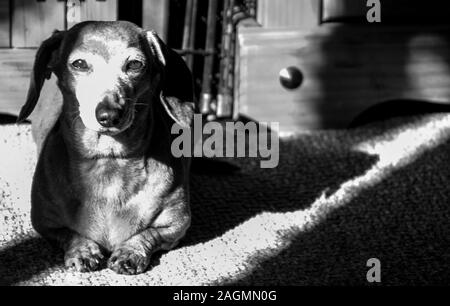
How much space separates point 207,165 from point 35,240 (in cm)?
86

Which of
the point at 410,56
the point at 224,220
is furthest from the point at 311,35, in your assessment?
the point at 224,220

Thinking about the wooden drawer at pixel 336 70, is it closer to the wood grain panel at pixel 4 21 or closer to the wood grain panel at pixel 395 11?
the wood grain panel at pixel 395 11

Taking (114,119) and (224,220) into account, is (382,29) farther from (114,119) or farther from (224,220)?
(114,119)

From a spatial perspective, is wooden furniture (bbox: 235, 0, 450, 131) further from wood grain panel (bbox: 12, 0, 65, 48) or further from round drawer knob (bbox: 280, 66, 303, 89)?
wood grain panel (bbox: 12, 0, 65, 48)

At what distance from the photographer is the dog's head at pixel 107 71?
254 cm

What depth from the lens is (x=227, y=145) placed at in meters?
3.76

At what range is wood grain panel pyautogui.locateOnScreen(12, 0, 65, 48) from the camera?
384cm

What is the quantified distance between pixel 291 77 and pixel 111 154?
4.35 feet

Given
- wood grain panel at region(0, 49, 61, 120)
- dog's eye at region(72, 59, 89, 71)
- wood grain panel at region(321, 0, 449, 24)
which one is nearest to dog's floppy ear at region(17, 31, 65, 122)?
dog's eye at region(72, 59, 89, 71)

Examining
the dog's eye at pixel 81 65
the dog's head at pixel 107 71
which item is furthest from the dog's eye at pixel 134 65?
the dog's eye at pixel 81 65

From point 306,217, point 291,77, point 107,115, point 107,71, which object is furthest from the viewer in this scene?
point 291,77

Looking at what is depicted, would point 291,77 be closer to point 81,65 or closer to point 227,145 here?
point 227,145

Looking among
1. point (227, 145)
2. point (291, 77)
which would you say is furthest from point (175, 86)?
point (291, 77)

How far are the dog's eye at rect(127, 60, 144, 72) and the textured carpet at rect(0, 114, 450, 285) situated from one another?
559 mm
